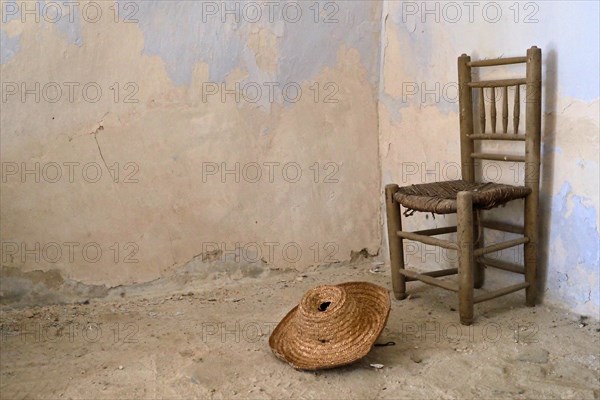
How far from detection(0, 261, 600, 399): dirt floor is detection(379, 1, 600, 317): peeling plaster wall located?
0.26 m

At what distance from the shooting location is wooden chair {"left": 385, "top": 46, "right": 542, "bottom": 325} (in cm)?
253

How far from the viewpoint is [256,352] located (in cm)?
243

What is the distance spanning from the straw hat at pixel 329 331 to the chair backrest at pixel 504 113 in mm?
823

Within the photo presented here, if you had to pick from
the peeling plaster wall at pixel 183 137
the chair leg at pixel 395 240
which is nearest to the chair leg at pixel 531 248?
the chair leg at pixel 395 240

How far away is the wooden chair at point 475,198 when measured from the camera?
8.30ft

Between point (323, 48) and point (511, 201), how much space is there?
1.13m

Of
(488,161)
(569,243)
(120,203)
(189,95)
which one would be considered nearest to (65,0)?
(189,95)

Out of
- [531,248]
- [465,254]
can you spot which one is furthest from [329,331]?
[531,248]

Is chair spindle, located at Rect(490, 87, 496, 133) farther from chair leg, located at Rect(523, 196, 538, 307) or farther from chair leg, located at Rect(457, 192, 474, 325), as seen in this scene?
chair leg, located at Rect(457, 192, 474, 325)

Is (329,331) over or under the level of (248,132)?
under

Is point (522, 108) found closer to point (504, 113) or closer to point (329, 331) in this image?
point (504, 113)

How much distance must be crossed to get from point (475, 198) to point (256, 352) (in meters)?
0.98

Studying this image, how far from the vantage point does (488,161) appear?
9.60ft

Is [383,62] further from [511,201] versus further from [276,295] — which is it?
[276,295]
